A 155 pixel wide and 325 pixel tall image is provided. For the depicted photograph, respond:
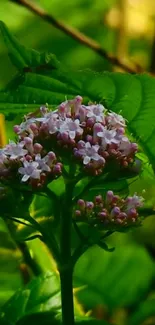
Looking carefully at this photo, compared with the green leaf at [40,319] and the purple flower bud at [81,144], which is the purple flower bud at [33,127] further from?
the green leaf at [40,319]

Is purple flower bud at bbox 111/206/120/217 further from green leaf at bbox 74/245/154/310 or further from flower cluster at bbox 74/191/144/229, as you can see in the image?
green leaf at bbox 74/245/154/310

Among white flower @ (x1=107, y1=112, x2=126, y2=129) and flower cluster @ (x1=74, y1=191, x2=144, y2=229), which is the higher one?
white flower @ (x1=107, y1=112, x2=126, y2=129)

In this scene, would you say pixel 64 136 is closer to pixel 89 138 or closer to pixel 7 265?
pixel 89 138

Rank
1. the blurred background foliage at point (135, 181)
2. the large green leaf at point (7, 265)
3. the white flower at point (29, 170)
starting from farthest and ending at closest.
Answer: the blurred background foliage at point (135, 181) → the large green leaf at point (7, 265) → the white flower at point (29, 170)

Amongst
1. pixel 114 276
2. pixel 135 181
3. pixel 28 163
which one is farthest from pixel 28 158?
pixel 114 276

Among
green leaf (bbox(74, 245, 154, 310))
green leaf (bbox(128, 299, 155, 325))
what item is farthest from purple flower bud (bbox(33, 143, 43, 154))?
green leaf (bbox(74, 245, 154, 310))

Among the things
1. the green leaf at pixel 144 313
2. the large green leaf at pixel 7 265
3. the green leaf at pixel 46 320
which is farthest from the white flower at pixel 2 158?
the green leaf at pixel 144 313
